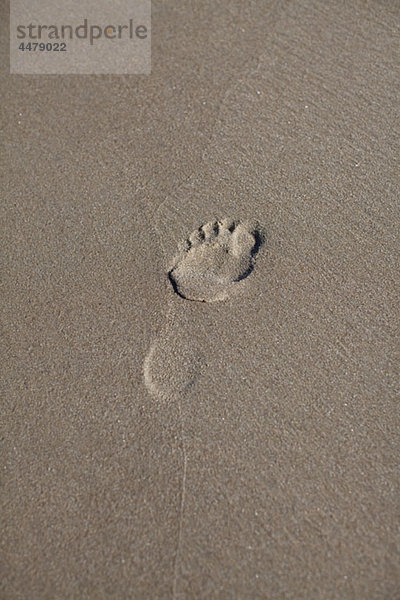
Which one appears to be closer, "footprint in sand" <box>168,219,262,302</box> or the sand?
the sand

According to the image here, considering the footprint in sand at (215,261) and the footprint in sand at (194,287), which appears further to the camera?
the footprint in sand at (215,261)

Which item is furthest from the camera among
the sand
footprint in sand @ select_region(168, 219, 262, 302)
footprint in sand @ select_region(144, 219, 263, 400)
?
footprint in sand @ select_region(168, 219, 262, 302)

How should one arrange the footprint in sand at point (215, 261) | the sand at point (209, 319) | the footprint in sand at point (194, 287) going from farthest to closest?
the footprint in sand at point (215, 261), the footprint in sand at point (194, 287), the sand at point (209, 319)

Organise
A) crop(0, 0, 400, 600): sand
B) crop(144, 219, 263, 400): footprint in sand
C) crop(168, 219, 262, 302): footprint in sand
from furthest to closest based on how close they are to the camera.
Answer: crop(168, 219, 262, 302): footprint in sand
crop(144, 219, 263, 400): footprint in sand
crop(0, 0, 400, 600): sand

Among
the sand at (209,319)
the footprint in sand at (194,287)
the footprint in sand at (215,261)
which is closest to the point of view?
the sand at (209,319)

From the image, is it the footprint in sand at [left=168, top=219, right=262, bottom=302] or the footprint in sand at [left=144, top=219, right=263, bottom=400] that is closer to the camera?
the footprint in sand at [left=144, top=219, right=263, bottom=400]
